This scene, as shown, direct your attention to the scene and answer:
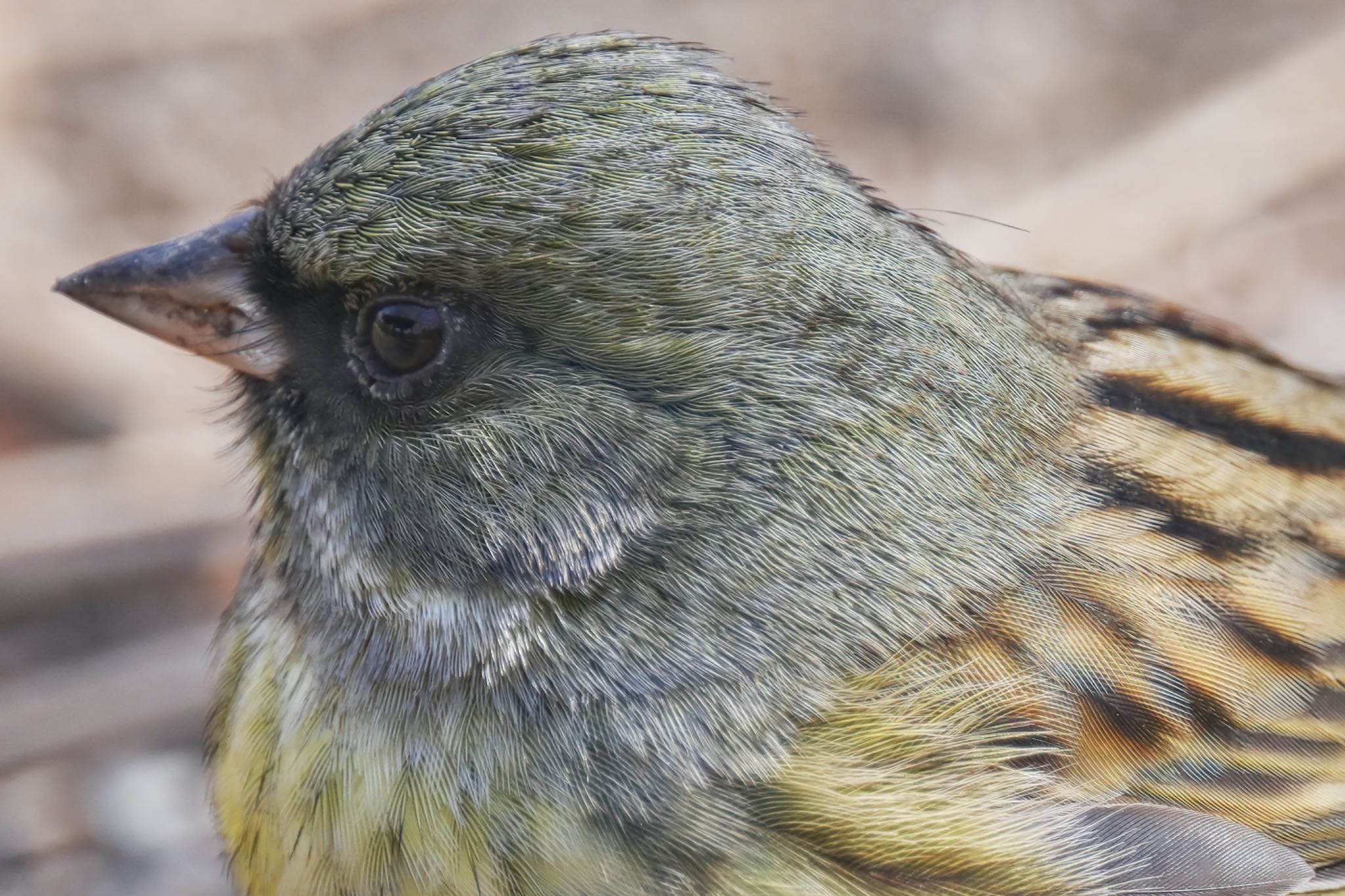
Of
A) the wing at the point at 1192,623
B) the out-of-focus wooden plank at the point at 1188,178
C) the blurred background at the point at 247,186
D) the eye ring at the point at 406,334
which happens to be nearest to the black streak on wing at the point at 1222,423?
the wing at the point at 1192,623

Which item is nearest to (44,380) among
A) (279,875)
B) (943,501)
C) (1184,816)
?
(279,875)

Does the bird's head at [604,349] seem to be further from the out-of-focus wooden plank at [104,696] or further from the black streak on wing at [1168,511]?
the out-of-focus wooden plank at [104,696]

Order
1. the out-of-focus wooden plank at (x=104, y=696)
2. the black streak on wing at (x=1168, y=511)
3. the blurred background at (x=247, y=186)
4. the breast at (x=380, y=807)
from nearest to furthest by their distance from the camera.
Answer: the breast at (x=380, y=807) → the black streak on wing at (x=1168, y=511) → the out-of-focus wooden plank at (x=104, y=696) → the blurred background at (x=247, y=186)

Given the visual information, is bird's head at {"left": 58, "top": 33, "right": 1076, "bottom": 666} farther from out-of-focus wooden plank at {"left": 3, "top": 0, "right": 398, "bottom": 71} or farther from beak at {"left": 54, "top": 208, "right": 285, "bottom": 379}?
out-of-focus wooden plank at {"left": 3, "top": 0, "right": 398, "bottom": 71}

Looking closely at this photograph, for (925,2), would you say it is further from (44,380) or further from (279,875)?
(279,875)

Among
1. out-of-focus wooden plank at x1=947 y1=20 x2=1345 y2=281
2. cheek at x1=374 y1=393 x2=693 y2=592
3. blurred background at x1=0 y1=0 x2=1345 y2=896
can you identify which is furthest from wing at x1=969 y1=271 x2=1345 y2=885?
out-of-focus wooden plank at x1=947 y1=20 x2=1345 y2=281

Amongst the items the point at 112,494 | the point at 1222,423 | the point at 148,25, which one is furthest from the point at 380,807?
the point at 148,25
